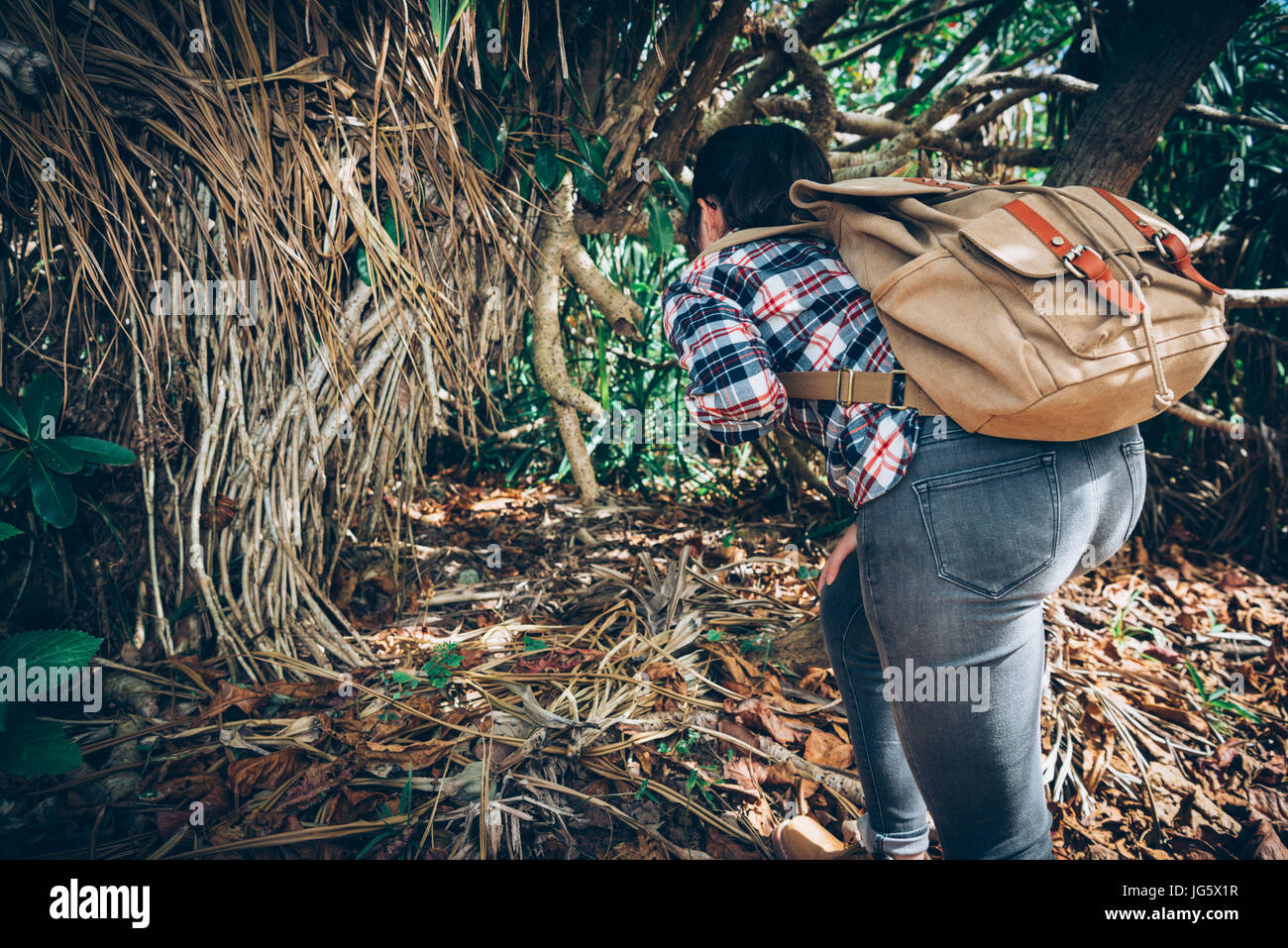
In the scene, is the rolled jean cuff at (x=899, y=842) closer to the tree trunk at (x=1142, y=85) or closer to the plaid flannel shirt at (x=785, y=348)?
the plaid flannel shirt at (x=785, y=348)

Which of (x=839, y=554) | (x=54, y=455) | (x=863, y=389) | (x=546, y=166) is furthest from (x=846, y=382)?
Result: (x=54, y=455)

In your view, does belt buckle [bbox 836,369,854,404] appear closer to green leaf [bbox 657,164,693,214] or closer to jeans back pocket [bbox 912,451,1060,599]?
jeans back pocket [bbox 912,451,1060,599]

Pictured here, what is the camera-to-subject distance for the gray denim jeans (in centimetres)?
96

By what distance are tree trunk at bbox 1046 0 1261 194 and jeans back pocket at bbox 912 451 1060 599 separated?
1406 mm

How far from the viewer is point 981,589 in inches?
37.7

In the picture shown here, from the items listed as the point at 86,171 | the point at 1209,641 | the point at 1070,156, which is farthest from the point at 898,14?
the point at 86,171

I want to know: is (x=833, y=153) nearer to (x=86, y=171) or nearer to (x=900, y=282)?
(x=900, y=282)

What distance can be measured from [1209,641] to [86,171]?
3292 millimetres

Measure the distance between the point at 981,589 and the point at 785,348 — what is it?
0.44 meters

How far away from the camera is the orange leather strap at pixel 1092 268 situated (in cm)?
89

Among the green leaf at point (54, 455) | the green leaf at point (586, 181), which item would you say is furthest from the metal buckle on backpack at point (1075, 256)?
the green leaf at point (54, 455)

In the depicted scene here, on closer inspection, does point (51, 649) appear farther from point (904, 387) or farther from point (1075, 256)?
point (1075, 256)
